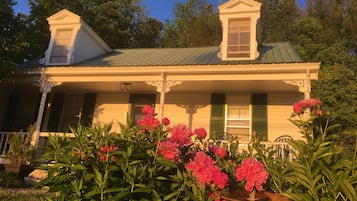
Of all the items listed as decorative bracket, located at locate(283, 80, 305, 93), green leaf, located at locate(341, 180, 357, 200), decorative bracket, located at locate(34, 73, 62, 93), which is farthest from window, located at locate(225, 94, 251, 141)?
green leaf, located at locate(341, 180, 357, 200)

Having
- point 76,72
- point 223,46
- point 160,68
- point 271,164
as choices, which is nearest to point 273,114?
point 223,46

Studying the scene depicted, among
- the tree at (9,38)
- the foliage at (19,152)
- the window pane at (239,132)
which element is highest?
the tree at (9,38)

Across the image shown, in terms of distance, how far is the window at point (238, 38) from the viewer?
932cm

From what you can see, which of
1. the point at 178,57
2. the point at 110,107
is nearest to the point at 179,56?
the point at 178,57

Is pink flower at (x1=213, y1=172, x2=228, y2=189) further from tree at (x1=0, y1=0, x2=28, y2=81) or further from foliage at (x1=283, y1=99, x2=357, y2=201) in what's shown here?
tree at (x1=0, y1=0, x2=28, y2=81)

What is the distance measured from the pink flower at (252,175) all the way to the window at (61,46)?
9.86 meters

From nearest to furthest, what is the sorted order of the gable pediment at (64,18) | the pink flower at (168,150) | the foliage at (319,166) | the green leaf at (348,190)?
1. the green leaf at (348,190)
2. the foliage at (319,166)
3. the pink flower at (168,150)
4. the gable pediment at (64,18)

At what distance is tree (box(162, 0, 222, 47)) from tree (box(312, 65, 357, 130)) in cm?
905

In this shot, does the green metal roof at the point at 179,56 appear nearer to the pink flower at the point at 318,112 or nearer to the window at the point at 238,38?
the window at the point at 238,38

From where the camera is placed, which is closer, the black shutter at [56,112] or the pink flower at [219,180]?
the pink flower at [219,180]

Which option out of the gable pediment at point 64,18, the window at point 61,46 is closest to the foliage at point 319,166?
the window at point 61,46

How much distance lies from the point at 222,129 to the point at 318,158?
7.45m

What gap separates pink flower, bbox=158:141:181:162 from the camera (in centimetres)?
200

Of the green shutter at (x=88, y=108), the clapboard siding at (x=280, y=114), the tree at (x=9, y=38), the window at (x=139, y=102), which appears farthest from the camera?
the green shutter at (x=88, y=108)
